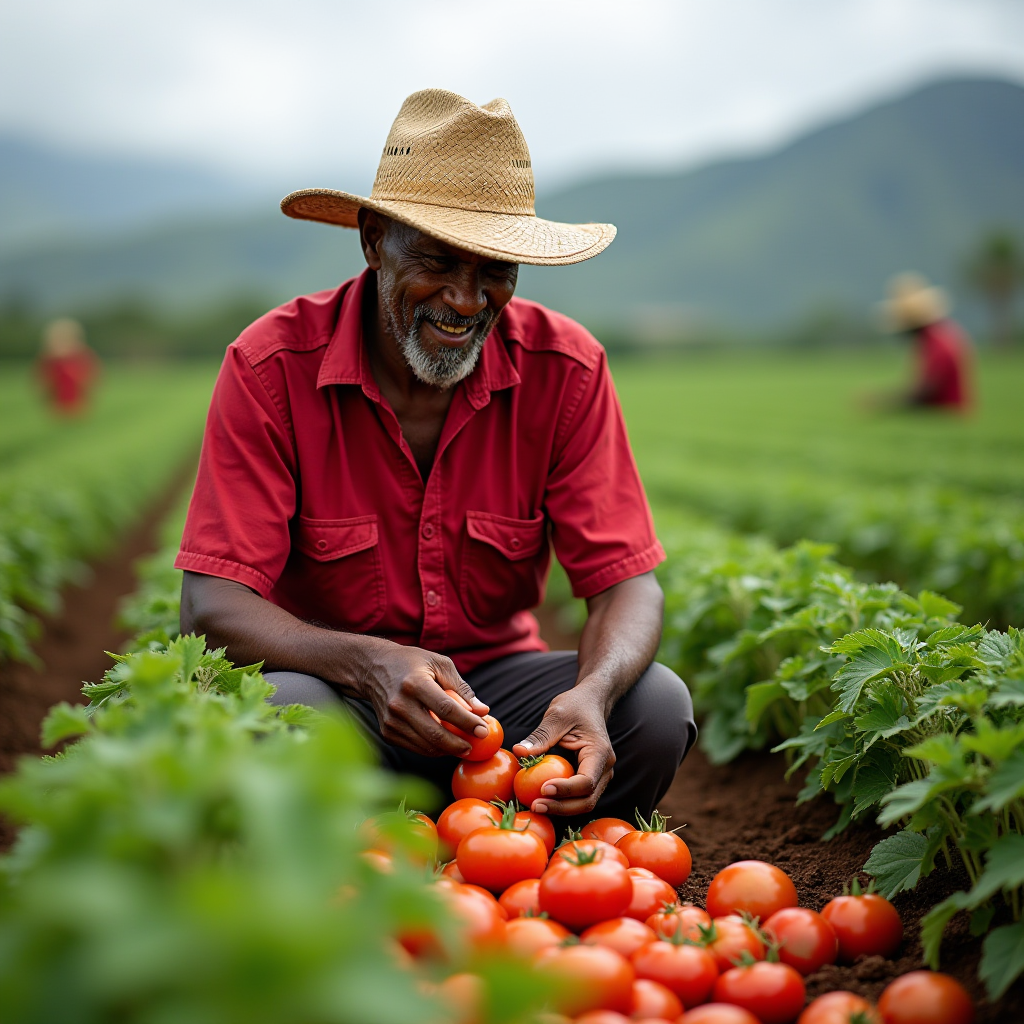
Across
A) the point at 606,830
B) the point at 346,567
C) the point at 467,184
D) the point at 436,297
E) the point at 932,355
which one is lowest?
the point at 606,830

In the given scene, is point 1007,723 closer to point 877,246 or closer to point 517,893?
point 517,893

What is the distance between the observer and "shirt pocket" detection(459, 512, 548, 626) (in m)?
3.18

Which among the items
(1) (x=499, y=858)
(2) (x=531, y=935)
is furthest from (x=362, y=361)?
(2) (x=531, y=935)

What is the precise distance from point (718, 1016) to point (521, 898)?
59 cm

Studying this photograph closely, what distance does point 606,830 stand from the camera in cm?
257

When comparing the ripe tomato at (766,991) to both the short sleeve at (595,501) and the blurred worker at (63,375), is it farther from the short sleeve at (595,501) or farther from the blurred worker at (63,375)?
the blurred worker at (63,375)

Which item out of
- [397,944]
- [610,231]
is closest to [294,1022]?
[397,944]

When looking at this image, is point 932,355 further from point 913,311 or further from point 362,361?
point 362,361

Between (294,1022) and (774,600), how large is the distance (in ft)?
9.68

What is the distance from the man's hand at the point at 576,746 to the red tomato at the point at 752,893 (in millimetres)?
405

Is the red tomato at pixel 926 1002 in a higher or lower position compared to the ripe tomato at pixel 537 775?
lower

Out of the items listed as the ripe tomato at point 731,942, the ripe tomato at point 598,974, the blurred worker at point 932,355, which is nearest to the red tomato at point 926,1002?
the ripe tomato at point 731,942

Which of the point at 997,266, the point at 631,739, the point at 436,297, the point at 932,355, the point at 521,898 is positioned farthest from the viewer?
the point at 997,266

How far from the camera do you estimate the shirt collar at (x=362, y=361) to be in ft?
10.1
